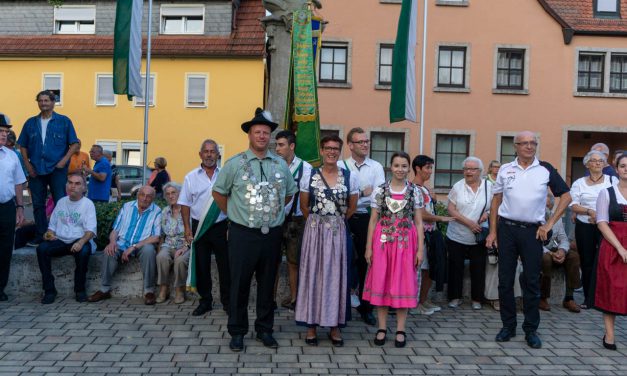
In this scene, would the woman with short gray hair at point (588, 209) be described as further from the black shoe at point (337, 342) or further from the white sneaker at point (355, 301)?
the black shoe at point (337, 342)

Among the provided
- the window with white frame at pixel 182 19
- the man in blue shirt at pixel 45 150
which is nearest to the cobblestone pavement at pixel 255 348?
the man in blue shirt at pixel 45 150

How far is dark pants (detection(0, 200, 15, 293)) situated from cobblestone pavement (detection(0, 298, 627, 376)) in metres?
0.37

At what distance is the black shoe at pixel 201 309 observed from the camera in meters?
6.62

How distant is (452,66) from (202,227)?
60.2ft

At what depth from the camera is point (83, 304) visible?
276 inches

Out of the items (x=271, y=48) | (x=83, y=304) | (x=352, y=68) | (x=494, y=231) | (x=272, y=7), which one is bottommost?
(x=83, y=304)

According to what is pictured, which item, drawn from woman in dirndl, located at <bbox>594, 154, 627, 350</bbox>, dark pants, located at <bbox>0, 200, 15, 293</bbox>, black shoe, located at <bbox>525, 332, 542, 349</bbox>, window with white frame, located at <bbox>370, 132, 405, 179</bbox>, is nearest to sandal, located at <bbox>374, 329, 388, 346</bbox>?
black shoe, located at <bbox>525, 332, 542, 349</bbox>

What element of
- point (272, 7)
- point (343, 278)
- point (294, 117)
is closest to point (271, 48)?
point (272, 7)

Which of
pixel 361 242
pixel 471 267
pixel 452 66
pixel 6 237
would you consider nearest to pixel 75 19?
pixel 452 66

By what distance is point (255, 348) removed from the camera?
18.1 feet

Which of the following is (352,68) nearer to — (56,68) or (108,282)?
(56,68)

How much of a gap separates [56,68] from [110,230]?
826 inches

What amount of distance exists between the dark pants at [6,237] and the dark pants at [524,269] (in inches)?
216

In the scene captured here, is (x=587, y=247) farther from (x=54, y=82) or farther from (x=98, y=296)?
(x=54, y=82)
